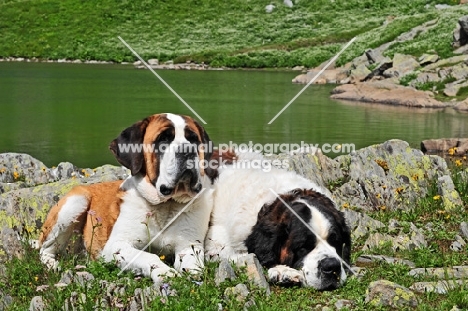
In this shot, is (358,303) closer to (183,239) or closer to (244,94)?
(183,239)

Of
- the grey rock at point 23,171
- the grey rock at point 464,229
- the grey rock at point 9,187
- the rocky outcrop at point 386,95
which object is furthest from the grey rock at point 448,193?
the rocky outcrop at point 386,95

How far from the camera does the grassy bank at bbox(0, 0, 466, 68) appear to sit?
5706 cm

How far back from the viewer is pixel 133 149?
663 centimetres

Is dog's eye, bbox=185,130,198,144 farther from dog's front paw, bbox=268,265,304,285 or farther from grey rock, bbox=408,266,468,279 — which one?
grey rock, bbox=408,266,468,279

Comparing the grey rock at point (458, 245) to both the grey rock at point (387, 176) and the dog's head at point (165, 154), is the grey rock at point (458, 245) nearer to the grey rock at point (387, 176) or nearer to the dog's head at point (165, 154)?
the grey rock at point (387, 176)

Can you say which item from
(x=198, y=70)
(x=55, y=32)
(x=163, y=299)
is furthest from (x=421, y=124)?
(x=55, y=32)

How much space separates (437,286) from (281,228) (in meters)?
1.41

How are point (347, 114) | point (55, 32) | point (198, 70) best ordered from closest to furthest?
Answer: point (347, 114)
point (198, 70)
point (55, 32)

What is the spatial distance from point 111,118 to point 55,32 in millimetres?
49416

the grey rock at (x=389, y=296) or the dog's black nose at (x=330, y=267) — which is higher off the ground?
the dog's black nose at (x=330, y=267)

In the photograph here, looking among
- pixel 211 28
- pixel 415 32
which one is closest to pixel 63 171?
pixel 415 32

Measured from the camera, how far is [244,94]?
35219 millimetres

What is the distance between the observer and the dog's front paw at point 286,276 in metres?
6.21

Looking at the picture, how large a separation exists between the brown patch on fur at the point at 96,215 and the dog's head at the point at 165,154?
17.2 inches
